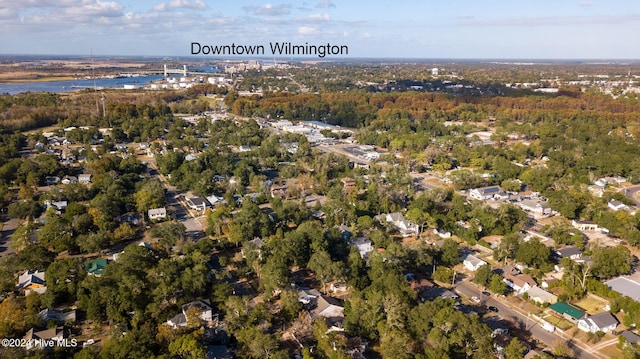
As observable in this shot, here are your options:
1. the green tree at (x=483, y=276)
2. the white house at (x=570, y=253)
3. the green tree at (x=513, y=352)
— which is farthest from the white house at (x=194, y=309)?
the white house at (x=570, y=253)

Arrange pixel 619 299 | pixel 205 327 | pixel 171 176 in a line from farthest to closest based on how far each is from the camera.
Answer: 1. pixel 171 176
2. pixel 619 299
3. pixel 205 327

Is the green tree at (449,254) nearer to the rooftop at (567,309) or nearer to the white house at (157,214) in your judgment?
the rooftop at (567,309)

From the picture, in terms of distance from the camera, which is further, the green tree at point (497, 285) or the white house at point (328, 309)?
the green tree at point (497, 285)

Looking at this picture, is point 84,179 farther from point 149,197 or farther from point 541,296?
point 541,296

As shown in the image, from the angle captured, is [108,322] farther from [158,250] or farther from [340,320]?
[340,320]

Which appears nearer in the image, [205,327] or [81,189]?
[205,327]

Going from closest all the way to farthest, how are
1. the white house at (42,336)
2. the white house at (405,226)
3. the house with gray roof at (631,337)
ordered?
the white house at (42,336) < the house with gray roof at (631,337) < the white house at (405,226)

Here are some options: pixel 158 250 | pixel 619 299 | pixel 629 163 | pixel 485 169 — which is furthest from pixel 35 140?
pixel 629 163
